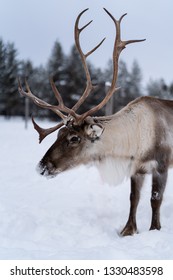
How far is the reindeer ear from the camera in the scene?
12.2 ft

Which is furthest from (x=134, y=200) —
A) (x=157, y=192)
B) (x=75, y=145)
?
(x=75, y=145)

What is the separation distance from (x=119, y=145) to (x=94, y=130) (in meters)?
0.34

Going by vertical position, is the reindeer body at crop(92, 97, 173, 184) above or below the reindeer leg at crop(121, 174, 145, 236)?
above

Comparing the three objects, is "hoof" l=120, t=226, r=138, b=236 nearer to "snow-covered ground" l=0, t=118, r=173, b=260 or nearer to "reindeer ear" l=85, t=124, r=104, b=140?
"snow-covered ground" l=0, t=118, r=173, b=260

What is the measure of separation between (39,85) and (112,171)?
27.6 metres

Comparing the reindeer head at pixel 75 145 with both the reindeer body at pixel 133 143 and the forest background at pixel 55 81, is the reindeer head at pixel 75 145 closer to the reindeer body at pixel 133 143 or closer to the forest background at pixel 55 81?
the reindeer body at pixel 133 143

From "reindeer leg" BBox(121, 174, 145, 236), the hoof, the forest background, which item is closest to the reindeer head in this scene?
"reindeer leg" BBox(121, 174, 145, 236)

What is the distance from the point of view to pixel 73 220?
12.9 ft

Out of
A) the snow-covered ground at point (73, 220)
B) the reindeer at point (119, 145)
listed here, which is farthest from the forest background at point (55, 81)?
the reindeer at point (119, 145)

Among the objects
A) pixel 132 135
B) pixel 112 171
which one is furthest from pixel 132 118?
pixel 112 171

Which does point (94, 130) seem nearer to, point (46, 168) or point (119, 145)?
point (119, 145)

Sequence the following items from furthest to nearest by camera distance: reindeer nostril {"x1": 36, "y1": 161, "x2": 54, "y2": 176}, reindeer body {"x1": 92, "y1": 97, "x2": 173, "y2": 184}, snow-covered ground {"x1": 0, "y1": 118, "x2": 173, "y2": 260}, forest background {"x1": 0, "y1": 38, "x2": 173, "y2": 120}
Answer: forest background {"x1": 0, "y1": 38, "x2": 173, "y2": 120} < reindeer body {"x1": 92, "y1": 97, "x2": 173, "y2": 184} < reindeer nostril {"x1": 36, "y1": 161, "x2": 54, "y2": 176} < snow-covered ground {"x1": 0, "y1": 118, "x2": 173, "y2": 260}

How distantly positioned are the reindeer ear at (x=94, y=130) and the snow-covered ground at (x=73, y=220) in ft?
3.11

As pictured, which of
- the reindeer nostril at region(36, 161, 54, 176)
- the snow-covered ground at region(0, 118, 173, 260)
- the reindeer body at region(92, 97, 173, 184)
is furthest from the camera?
the reindeer body at region(92, 97, 173, 184)
